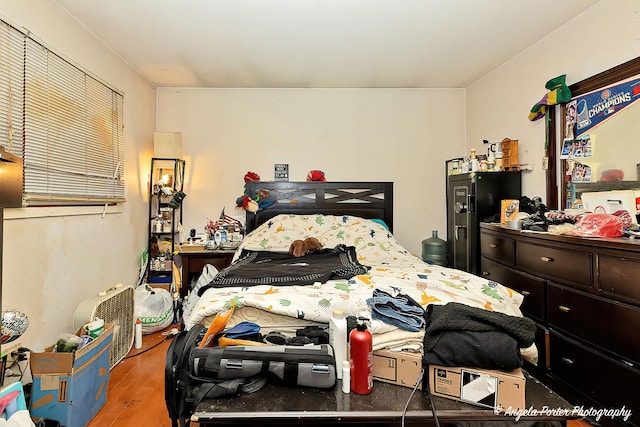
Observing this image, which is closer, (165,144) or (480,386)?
(480,386)

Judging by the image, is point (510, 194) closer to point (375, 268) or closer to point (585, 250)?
point (585, 250)

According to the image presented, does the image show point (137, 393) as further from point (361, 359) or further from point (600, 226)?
point (600, 226)

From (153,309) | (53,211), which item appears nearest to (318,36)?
(53,211)

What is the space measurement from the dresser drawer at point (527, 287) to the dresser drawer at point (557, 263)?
7 cm

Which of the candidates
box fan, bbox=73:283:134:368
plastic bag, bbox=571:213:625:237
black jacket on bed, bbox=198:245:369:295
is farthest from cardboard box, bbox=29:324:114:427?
plastic bag, bbox=571:213:625:237

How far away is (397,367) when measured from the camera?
121 centimetres

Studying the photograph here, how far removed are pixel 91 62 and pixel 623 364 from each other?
12.6 feet

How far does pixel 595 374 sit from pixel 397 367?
4.08ft

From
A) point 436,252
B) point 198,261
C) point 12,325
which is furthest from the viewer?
point 436,252

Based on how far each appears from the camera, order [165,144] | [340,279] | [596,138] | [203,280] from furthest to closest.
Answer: [165,144], [203,280], [596,138], [340,279]

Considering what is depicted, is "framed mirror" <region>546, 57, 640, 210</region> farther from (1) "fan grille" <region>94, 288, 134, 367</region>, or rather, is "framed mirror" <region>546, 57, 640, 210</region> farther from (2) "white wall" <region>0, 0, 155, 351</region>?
(2) "white wall" <region>0, 0, 155, 351</region>

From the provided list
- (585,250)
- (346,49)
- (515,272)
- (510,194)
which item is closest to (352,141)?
(346,49)

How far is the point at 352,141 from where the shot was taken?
12.3 ft

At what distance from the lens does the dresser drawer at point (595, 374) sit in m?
1.52
